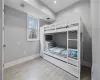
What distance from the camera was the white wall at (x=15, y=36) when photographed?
273cm

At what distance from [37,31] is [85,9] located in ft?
A: 10.0

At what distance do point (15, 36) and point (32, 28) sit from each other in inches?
49.1

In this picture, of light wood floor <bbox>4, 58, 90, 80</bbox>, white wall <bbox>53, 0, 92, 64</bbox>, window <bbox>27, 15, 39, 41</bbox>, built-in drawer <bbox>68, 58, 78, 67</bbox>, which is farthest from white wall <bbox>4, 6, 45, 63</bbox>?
white wall <bbox>53, 0, 92, 64</bbox>

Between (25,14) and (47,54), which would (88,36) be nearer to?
(47,54)

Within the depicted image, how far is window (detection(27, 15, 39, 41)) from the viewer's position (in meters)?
3.66

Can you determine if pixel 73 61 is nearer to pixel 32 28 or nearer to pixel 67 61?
pixel 67 61

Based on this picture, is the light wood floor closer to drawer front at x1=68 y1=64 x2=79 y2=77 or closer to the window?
drawer front at x1=68 y1=64 x2=79 y2=77

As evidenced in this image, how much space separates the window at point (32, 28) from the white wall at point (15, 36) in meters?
0.23

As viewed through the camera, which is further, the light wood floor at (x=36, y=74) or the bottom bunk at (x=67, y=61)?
the bottom bunk at (x=67, y=61)

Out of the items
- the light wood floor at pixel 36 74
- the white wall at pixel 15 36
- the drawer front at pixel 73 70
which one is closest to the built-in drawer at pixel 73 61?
the drawer front at pixel 73 70

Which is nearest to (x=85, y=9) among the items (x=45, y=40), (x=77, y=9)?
(x=77, y=9)

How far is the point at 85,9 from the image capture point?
118 inches

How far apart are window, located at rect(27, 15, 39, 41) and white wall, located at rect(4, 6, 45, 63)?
0.74 feet

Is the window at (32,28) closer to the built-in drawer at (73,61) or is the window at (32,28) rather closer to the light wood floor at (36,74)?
the light wood floor at (36,74)
